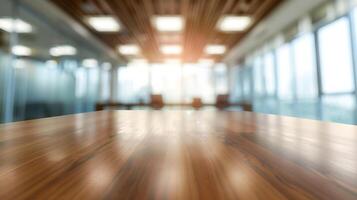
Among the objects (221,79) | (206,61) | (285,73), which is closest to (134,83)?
(206,61)

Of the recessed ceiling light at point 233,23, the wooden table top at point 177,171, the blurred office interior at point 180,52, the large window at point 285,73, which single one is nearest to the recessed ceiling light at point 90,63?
the blurred office interior at point 180,52

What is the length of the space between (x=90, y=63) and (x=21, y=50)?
3.14m

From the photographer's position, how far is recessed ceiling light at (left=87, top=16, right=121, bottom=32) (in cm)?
512

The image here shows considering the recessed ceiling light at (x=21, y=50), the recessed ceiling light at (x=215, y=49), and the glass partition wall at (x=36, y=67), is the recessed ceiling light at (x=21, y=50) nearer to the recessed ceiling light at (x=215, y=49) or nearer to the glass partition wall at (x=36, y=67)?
the glass partition wall at (x=36, y=67)

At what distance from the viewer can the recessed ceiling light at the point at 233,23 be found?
5.09 metres

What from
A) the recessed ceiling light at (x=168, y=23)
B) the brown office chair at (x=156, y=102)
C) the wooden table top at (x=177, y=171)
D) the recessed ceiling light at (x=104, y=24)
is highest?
the recessed ceiling light at (x=104, y=24)

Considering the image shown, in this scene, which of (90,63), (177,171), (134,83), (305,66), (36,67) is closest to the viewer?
(177,171)

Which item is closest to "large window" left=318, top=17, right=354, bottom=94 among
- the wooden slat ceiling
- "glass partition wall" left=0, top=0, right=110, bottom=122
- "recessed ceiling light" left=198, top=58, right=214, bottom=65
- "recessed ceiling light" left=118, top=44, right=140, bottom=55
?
the wooden slat ceiling

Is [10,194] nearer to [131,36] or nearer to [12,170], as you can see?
[12,170]

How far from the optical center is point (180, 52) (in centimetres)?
823

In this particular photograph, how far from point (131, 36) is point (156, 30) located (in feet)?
3.46

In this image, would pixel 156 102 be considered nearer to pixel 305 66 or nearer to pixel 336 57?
pixel 305 66

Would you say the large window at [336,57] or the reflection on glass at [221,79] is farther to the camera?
the reflection on glass at [221,79]

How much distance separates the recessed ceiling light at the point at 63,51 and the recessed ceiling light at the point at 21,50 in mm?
702
